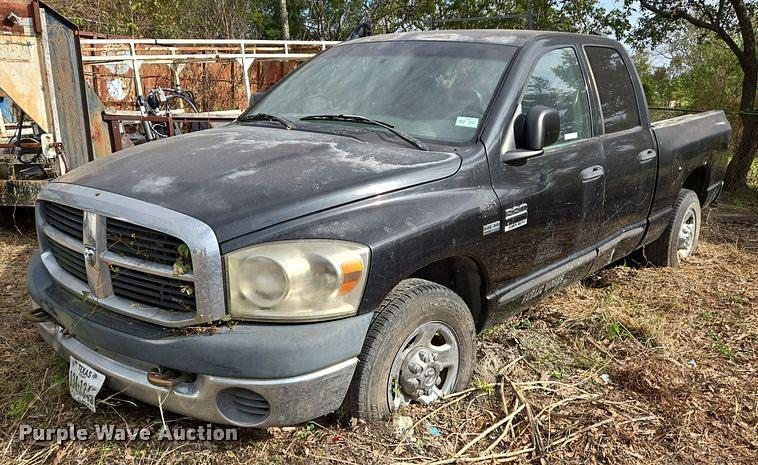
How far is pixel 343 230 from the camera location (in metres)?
2.27

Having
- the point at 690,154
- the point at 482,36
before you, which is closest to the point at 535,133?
the point at 482,36

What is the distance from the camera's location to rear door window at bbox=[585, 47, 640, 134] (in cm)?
384

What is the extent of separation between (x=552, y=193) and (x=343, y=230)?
1.42 m

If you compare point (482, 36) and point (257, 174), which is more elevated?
point (482, 36)

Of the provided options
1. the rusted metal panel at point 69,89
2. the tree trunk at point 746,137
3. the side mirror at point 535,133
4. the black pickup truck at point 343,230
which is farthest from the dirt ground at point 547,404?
the tree trunk at point 746,137

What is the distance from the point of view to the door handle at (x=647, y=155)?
4.03m

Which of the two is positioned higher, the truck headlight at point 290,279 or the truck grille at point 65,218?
the truck grille at point 65,218

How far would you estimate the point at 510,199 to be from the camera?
2941 millimetres

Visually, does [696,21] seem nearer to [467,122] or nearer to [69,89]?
[467,122]

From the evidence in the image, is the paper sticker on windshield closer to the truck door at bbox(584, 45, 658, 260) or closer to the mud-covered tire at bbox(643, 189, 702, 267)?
the truck door at bbox(584, 45, 658, 260)

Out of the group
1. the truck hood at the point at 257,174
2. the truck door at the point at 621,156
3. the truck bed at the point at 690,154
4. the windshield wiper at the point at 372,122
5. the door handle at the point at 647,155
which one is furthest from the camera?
the truck bed at the point at 690,154

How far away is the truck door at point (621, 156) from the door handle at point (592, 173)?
0.27ft

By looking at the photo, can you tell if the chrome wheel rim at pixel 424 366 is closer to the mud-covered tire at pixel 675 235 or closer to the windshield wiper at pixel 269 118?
the windshield wiper at pixel 269 118

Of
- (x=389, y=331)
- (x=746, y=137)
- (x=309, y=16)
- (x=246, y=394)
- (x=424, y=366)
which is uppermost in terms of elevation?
(x=309, y=16)
